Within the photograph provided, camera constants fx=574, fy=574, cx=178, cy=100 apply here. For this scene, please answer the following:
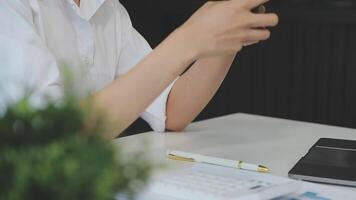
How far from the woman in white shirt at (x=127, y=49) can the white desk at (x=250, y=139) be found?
2.8 inches

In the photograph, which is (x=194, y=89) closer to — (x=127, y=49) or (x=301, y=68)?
(x=127, y=49)

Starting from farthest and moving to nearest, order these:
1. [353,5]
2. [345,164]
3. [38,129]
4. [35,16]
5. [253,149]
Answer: [353,5] → [35,16] → [253,149] → [345,164] → [38,129]

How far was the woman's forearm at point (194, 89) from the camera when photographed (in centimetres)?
130

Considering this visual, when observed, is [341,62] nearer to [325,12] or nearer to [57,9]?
[325,12]

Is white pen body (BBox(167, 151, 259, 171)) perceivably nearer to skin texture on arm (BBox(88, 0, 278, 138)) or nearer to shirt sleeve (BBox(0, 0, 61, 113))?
skin texture on arm (BBox(88, 0, 278, 138))

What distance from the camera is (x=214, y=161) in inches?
37.5

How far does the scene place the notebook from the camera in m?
0.88

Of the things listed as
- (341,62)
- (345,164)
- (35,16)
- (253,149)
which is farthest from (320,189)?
(341,62)

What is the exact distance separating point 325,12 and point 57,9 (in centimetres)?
Answer: 166

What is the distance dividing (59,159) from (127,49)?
3.85ft

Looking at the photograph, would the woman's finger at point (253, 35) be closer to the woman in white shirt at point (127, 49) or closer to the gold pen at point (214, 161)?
the woman in white shirt at point (127, 49)

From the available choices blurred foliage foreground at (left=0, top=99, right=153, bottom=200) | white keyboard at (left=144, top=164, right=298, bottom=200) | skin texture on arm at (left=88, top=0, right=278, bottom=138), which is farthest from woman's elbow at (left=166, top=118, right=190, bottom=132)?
blurred foliage foreground at (left=0, top=99, right=153, bottom=200)

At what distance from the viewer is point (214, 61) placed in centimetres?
130

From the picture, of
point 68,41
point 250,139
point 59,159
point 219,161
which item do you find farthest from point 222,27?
point 59,159
